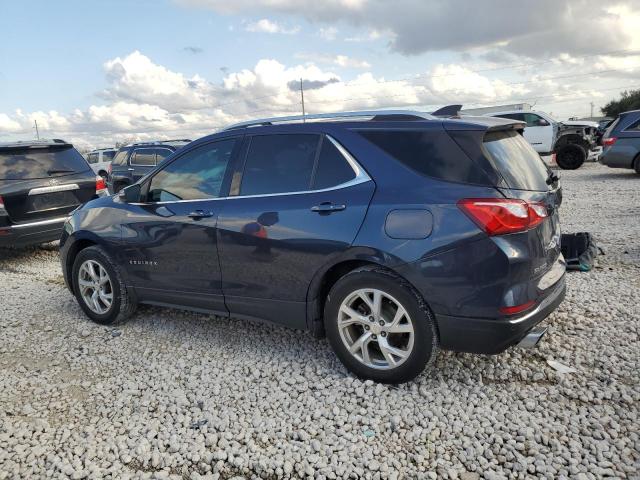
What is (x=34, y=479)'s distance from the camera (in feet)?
8.64

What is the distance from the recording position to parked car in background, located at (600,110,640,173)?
42.9ft

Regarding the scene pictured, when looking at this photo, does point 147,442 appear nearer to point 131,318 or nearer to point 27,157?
point 131,318

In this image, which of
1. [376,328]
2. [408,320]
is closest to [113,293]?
[376,328]

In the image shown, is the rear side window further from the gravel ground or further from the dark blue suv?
the gravel ground

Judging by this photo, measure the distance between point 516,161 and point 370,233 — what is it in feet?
3.47

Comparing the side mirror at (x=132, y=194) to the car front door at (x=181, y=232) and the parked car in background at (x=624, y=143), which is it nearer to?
the car front door at (x=181, y=232)

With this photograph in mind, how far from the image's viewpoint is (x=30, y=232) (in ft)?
22.6

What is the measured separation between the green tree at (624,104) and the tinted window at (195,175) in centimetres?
6549

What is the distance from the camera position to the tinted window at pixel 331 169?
3338 mm

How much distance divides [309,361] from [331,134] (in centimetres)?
167

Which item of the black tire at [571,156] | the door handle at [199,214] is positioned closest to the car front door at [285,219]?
the door handle at [199,214]

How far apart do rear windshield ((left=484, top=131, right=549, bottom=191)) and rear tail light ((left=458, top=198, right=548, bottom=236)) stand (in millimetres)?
159

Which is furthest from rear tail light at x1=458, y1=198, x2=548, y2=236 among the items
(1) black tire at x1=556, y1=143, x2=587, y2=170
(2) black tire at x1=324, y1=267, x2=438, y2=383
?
(1) black tire at x1=556, y1=143, x2=587, y2=170

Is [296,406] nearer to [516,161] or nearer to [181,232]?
[181,232]
